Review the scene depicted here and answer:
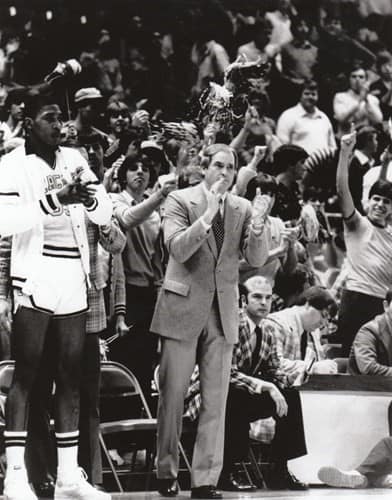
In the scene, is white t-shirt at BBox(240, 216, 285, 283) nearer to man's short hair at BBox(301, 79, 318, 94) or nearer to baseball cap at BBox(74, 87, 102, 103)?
baseball cap at BBox(74, 87, 102, 103)

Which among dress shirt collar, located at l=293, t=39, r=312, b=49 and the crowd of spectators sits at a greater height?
→ dress shirt collar, located at l=293, t=39, r=312, b=49

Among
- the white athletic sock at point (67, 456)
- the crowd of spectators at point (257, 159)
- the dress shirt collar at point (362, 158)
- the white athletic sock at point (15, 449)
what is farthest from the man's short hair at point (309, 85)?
the white athletic sock at point (15, 449)

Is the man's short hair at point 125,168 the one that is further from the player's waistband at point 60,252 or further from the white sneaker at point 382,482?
the white sneaker at point 382,482

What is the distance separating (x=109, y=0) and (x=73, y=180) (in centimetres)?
482

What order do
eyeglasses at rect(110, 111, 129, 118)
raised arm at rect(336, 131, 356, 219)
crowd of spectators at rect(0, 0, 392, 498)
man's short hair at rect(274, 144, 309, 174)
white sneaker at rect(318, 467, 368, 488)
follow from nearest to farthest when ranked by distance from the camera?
crowd of spectators at rect(0, 0, 392, 498) → white sneaker at rect(318, 467, 368, 488) → raised arm at rect(336, 131, 356, 219) → eyeglasses at rect(110, 111, 129, 118) → man's short hair at rect(274, 144, 309, 174)

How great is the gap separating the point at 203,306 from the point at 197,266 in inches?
6.9

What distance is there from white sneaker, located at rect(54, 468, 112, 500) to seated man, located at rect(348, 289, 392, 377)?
220 cm

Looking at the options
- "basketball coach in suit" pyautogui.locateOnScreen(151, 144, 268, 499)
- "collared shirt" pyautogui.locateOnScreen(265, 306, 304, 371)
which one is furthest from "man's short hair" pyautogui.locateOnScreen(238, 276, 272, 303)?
"basketball coach in suit" pyautogui.locateOnScreen(151, 144, 268, 499)

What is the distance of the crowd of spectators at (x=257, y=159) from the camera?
201 inches

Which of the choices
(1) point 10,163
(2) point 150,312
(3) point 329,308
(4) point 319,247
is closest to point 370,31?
(4) point 319,247

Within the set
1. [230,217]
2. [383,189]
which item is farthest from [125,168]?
[383,189]

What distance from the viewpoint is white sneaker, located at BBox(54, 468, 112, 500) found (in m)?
4.03

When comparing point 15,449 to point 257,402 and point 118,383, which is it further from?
point 257,402

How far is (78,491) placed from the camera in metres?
4.03
